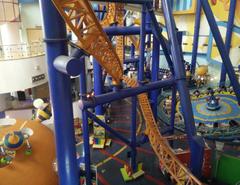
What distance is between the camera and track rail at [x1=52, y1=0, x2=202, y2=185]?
155 inches

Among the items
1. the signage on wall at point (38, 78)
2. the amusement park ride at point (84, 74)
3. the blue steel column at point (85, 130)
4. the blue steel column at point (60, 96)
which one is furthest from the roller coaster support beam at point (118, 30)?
the signage on wall at point (38, 78)

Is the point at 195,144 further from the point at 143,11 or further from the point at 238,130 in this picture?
the point at 238,130

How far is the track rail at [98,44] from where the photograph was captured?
12.9 ft

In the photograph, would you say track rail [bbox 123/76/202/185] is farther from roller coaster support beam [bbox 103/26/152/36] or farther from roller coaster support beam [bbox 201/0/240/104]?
roller coaster support beam [bbox 201/0/240/104]

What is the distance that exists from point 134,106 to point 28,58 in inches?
387

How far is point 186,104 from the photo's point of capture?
6285 millimetres

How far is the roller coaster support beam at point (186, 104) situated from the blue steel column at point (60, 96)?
339 cm

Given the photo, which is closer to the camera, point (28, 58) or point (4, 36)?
point (28, 58)

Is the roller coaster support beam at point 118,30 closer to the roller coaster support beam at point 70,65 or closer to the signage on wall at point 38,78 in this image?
the roller coaster support beam at point 70,65

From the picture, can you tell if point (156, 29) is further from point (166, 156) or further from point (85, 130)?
point (166, 156)

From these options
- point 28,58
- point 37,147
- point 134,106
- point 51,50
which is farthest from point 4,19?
point 51,50

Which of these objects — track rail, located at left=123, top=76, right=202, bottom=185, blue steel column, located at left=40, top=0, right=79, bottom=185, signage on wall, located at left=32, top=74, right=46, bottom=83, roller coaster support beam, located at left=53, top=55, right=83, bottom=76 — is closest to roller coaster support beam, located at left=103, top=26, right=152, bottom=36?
track rail, located at left=123, top=76, right=202, bottom=185

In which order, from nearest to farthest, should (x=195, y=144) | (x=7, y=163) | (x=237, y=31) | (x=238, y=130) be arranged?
(x=195, y=144) < (x=7, y=163) < (x=238, y=130) < (x=237, y=31)

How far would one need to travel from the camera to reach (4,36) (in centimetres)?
1761
